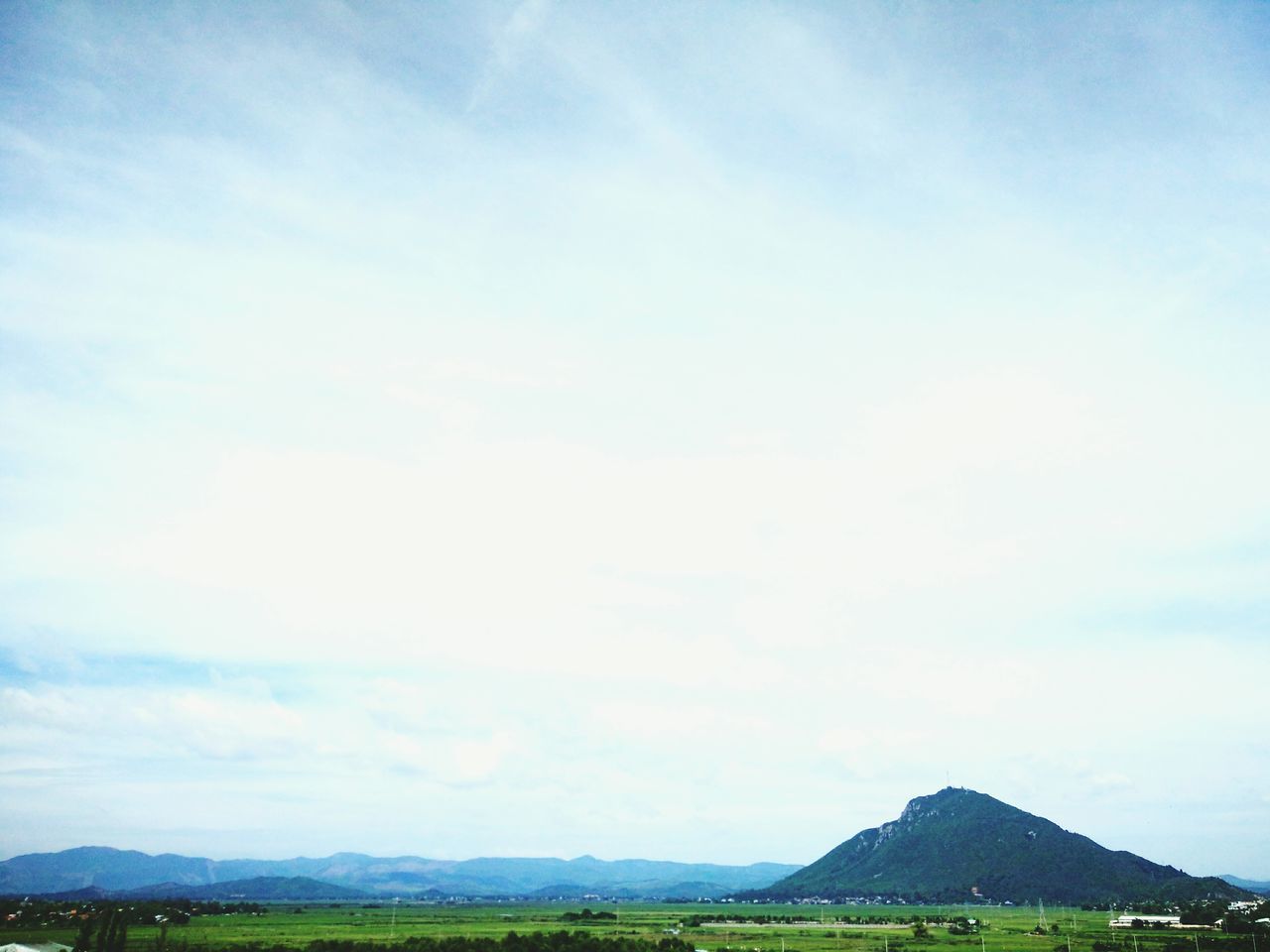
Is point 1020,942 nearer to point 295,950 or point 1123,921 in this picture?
point 1123,921

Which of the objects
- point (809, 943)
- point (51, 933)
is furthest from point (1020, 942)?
point (51, 933)

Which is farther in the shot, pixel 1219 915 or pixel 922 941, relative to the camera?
pixel 1219 915

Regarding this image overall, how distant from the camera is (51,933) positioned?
127 metres

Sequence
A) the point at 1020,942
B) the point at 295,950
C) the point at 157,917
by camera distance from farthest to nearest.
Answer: the point at 157,917, the point at 1020,942, the point at 295,950

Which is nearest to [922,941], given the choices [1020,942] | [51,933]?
[1020,942]

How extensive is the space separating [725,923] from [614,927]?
27.8 metres

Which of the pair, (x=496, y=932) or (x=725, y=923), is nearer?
(x=496, y=932)

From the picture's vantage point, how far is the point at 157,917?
178 metres

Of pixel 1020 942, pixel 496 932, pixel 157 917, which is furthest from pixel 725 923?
pixel 157 917

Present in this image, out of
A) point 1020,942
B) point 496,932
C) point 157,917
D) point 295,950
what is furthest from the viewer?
point 157,917

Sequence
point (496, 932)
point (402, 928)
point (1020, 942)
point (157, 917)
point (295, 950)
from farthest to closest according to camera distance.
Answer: point (157, 917)
point (402, 928)
point (496, 932)
point (1020, 942)
point (295, 950)

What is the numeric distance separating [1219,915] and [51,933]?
199m

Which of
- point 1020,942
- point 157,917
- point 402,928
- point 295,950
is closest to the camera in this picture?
point 295,950

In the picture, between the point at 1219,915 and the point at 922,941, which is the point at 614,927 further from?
the point at 1219,915
